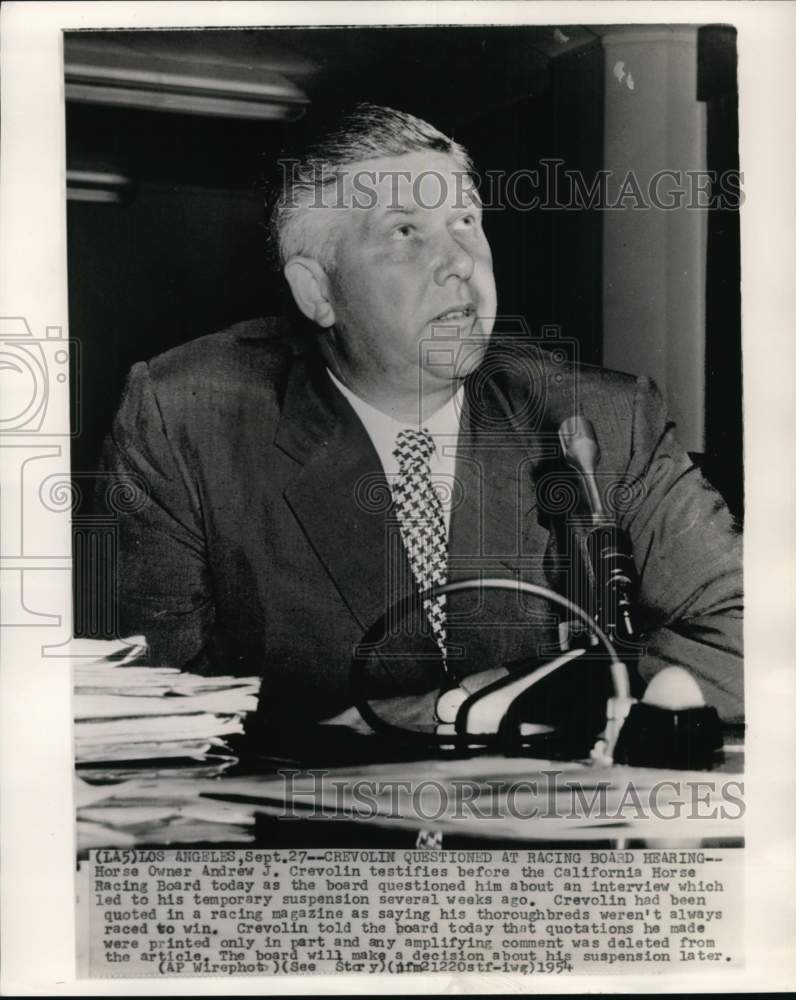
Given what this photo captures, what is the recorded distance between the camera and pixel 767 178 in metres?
0.90

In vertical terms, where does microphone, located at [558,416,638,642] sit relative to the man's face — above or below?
below

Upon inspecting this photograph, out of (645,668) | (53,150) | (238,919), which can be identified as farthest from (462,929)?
(53,150)

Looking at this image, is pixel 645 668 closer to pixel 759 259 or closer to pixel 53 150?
pixel 759 259

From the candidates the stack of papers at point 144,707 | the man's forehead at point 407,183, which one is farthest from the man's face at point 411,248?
the stack of papers at point 144,707

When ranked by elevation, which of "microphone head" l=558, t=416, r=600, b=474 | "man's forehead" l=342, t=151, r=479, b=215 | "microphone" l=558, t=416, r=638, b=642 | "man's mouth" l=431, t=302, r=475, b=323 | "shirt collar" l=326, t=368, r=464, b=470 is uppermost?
"man's forehead" l=342, t=151, r=479, b=215

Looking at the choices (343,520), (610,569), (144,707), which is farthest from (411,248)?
(144,707)

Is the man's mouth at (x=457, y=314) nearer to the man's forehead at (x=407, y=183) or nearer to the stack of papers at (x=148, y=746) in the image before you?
the man's forehead at (x=407, y=183)

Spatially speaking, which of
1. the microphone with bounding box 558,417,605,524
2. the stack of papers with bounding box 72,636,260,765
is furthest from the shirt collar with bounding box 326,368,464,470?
the stack of papers with bounding box 72,636,260,765

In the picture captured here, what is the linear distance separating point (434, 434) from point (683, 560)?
30cm

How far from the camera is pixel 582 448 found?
90cm

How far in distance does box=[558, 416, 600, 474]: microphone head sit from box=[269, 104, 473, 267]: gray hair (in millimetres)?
297

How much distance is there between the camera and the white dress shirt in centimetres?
90

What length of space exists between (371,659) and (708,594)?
14.4 inches

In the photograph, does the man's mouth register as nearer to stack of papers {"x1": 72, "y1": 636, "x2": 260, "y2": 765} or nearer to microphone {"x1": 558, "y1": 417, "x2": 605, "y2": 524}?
microphone {"x1": 558, "y1": 417, "x2": 605, "y2": 524}
